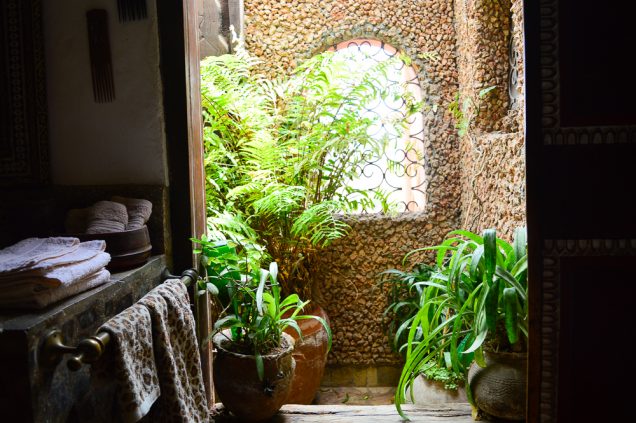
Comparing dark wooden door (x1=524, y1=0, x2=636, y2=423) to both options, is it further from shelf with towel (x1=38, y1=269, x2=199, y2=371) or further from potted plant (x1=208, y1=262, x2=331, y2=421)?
shelf with towel (x1=38, y1=269, x2=199, y2=371)

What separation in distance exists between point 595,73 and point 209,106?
2309 millimetres

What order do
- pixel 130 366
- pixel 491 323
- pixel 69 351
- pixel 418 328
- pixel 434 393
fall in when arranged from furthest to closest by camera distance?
pixel 418 328, pixel 434 393, pixel 491 323, pixel 130 366, pixel 69 351

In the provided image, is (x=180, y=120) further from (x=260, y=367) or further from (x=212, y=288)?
(x=260, y=367)

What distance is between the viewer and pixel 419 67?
4.00 m

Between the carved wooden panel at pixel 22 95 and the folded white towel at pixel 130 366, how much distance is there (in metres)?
0.72

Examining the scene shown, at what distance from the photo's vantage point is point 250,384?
1.99m

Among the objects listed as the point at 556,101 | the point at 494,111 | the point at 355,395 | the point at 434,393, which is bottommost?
the point at 355,395

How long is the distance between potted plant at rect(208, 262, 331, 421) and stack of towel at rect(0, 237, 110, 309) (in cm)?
74

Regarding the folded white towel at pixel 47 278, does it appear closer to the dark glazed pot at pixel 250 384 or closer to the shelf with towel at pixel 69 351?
the shelf with towel at pixel 69 351

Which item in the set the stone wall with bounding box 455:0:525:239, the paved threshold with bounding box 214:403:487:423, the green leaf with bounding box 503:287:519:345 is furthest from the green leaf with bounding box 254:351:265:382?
the stone wall with bounding box 455:0:525:239

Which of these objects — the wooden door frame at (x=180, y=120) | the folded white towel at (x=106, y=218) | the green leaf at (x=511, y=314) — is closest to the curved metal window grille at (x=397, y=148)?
the wooden door frame at (x=180, y=120)

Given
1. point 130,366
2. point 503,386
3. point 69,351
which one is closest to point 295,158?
point 503,386

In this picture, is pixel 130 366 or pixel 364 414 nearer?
pixel 130 366

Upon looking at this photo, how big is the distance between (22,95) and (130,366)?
3.27 feet
